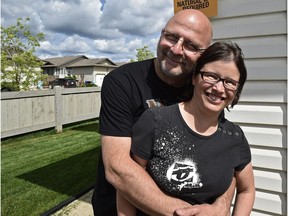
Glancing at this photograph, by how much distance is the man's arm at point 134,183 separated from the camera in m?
1.38

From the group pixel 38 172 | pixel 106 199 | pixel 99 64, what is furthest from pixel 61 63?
pixel 106 199

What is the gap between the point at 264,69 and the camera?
2553 mm

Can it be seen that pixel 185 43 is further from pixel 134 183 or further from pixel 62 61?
pixel 62 61

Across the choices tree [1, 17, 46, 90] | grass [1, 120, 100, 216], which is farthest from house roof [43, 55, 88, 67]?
grass [1, 120, 100, 216]

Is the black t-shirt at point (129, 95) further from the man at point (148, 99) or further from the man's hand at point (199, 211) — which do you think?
the man's hand at point (199, 211)

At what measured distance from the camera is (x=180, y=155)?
1.38 m

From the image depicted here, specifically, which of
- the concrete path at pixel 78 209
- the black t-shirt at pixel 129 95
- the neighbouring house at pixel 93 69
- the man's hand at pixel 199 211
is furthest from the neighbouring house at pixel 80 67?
the man's hand at pixel 199 211

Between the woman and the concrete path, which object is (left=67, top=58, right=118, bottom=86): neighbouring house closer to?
the concrete path

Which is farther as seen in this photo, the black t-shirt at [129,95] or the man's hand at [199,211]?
the black t-shirt at [129,95]

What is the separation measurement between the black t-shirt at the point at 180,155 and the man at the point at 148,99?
2.3 inches

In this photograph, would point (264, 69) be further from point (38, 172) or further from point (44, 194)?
point (38, 172)

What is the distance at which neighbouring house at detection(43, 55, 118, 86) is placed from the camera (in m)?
55.8

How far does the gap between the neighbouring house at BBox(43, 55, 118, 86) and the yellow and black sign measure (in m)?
51.9

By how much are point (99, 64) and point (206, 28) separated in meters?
55.8
